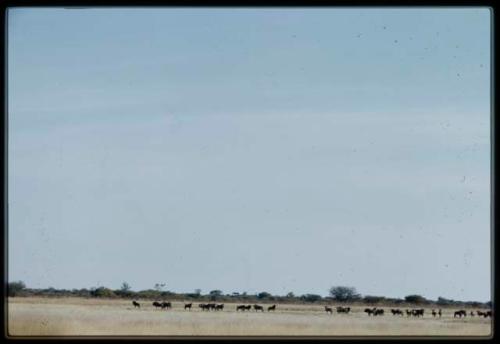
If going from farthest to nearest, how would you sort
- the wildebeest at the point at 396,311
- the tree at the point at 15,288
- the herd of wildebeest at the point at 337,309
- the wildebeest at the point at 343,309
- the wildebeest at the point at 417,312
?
the wildebeest at the point at 343,309 → the wildebeest at the point at 396,311 → the wildebeest at the point at 417,312 → the herd of wildebeest at the point at 337,309 → the tree at the point at 15,288

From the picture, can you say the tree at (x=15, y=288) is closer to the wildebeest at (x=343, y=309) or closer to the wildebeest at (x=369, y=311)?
the wildebeest at (x=369, y=311)

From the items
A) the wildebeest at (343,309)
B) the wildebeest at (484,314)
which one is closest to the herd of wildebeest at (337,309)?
the wildebeest at (343,309)

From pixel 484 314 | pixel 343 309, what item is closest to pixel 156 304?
pixel 343 309

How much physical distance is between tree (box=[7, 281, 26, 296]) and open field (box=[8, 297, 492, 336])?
0.02 m

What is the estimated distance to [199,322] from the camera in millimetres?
4152

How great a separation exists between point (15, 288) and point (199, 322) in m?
0.97

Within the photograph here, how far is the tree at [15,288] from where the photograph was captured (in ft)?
10.9

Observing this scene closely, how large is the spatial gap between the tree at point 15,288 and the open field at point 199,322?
0.08 ft

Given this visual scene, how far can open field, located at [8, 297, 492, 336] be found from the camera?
332 cm

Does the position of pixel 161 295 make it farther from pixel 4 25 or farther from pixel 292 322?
pixel 4 25
